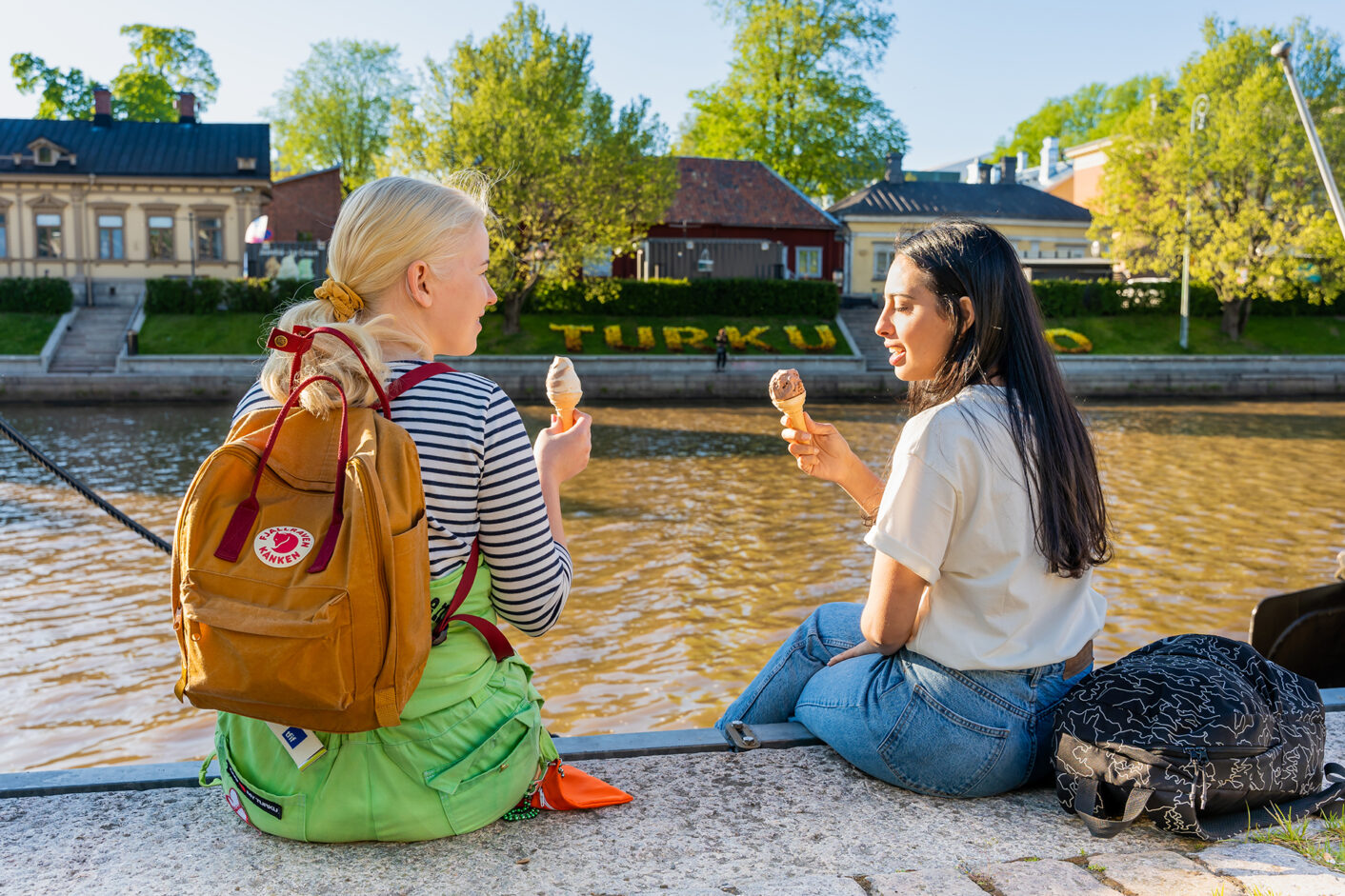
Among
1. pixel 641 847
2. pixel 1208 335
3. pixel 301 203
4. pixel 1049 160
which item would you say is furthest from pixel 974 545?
pixel 1049 160

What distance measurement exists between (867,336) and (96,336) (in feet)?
71.8

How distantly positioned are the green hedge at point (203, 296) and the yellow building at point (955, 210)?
22719 millimetres

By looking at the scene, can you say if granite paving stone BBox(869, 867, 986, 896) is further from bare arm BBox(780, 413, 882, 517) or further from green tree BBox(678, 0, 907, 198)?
green tree BBox(678, 0, 907, 198)

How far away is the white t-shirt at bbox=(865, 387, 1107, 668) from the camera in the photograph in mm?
2486

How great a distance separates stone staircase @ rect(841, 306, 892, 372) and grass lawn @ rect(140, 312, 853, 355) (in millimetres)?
692

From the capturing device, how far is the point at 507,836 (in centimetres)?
244

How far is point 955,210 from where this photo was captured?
136ft

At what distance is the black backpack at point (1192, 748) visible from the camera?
2.39m

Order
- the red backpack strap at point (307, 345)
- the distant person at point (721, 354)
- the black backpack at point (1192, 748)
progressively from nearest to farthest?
the red backpack strap at point (307, 345)
the black backpack at point (1192, 748)
the distant person at point (721, 354)

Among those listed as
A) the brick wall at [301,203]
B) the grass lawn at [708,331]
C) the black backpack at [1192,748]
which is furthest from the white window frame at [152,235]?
the black backpack at [1192,748]

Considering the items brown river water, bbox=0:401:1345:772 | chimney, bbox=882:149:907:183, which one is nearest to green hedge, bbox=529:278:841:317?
chimney, bbox=882:149:907:183

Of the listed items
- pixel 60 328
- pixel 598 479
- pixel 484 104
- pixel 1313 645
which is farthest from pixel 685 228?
pixel 1313 645

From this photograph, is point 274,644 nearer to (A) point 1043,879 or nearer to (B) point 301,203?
(A) point 1043,879

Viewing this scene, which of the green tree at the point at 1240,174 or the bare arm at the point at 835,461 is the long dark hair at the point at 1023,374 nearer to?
the bare arm at the point at 835,461
